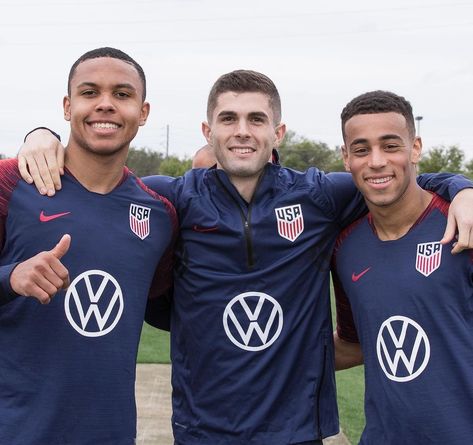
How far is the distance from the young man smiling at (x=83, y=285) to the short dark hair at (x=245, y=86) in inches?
19.8

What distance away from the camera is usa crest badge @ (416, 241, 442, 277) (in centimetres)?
Result: 283

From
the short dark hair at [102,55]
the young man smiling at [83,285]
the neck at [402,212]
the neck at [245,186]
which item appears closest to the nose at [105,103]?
the young man smiling at [83,285]

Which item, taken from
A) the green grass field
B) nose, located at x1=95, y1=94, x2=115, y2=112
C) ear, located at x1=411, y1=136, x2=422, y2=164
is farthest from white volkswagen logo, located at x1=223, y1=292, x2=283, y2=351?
Result: the green grass field

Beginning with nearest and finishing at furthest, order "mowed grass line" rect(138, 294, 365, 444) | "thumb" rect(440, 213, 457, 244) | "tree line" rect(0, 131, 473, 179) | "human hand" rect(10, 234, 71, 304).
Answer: "human hand" rect(10, 234, 71, 304)
"thumb" rect(440, 213, 457, 244)
"mowed grass line" rect(138, 294, 365, 444)
"tree line" rect(0, 131, 473, 179)

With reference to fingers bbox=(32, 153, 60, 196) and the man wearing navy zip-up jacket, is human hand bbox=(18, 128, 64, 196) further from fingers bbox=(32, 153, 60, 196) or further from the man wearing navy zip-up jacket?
the man wearing navy zip-up jacket

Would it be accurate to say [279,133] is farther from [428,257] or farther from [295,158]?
[295,158]

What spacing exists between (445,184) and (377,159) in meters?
0.37

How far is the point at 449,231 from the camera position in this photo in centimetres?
283

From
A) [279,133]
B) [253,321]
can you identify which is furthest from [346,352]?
[279,133]

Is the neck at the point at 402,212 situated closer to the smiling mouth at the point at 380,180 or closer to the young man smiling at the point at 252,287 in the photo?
the smiling mouth at the point at 380,180

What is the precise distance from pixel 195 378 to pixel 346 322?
0.82 m

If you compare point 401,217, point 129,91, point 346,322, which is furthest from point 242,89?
point 346,322

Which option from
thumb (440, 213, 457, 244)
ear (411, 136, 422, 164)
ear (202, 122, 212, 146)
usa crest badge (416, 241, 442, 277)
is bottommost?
usa crest badge (416, 241, 442, 277)

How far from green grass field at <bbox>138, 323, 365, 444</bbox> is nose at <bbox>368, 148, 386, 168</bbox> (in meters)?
3.09
